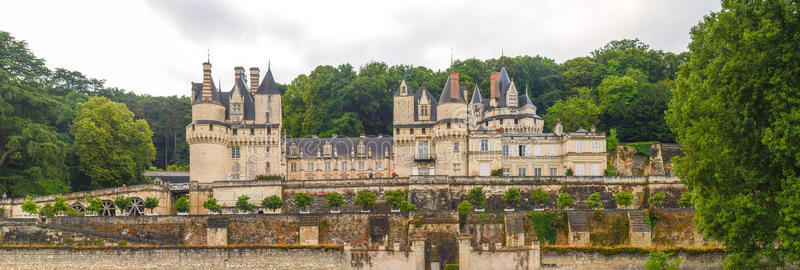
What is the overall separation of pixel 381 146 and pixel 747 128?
34658mm

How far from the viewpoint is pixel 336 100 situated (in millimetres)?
68125

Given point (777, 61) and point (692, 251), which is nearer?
point (777, 61)

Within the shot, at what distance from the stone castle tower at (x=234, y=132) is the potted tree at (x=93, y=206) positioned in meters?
6.59

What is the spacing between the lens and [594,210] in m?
40.6

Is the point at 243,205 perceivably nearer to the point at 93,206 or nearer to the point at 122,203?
the point at 122,203

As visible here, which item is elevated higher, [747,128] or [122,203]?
[747,128]

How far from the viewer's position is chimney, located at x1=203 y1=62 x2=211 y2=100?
4934 centimetres

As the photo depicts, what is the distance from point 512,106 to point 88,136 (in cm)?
3204

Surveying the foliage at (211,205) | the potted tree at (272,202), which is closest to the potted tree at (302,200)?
the potted tree at (272,202)

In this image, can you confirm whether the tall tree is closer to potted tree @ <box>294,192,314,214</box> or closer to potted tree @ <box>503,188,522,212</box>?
potted tree @ <box>503,188,522,212</box>

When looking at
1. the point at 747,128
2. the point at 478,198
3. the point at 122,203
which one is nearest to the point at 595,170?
the point at 478,198

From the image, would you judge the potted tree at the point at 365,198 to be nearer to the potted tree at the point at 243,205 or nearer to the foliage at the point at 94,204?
the potted tree at the point at 243,205

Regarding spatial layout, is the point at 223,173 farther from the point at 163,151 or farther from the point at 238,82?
the point at 163,151

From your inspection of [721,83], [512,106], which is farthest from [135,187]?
[721,83]
